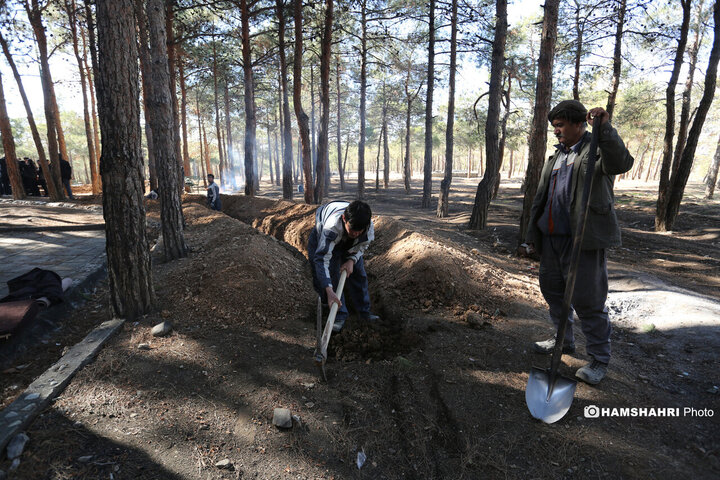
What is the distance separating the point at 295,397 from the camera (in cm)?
252

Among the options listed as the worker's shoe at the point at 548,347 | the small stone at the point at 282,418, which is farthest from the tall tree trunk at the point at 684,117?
the small stone at the point at 282,418

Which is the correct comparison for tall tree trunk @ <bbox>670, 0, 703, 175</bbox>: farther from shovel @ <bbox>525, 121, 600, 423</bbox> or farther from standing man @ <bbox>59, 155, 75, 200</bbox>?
standing man @ <bbox>59, 155, 75, 200</bbox>

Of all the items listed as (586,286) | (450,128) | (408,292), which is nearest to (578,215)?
(586,286)

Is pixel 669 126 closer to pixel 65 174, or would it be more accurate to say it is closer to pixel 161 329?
pixel 161 329

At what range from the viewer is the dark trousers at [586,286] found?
8.08 feet

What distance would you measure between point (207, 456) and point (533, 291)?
14.0 feet

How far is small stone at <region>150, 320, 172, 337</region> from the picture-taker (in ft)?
10.6

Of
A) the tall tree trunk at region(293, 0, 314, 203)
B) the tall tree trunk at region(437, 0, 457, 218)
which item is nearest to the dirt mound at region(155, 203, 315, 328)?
the tall tree trunk at region(293, 0, 314, 203)

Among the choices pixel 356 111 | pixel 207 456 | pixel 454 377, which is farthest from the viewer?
pixel 356 111

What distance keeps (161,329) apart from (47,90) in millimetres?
14813

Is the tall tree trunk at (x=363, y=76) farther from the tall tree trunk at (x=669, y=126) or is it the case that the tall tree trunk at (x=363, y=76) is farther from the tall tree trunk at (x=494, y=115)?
the tall tree trunk at (x=669, y=126)

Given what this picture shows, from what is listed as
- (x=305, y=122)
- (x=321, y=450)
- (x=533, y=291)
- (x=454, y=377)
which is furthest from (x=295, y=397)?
(x=305, y=122)

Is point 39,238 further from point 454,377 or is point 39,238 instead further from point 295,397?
point 454,377

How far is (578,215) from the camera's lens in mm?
2375
